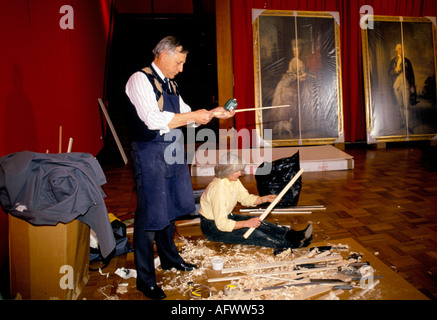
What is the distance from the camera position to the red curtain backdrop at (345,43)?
570 cm

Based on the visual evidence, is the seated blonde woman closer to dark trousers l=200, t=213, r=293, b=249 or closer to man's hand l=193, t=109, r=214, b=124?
dark trousers l=200, t=213, r=293, b=249

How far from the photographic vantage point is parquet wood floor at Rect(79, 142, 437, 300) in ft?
6.89

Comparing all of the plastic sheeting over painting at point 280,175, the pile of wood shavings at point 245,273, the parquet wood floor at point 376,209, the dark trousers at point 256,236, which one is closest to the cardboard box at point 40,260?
the parquet wood floor at point 376,209

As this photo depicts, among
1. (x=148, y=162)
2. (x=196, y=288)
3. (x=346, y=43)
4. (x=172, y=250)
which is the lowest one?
(x=196, y=288)

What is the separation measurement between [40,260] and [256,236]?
4.25ft

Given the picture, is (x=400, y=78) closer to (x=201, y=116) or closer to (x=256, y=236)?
(x=256, y=236)

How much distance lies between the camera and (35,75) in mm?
2521

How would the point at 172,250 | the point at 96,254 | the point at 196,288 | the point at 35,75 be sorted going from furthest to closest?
the point at 35,75 < the point at 96,254 < the point at 172,250 < the point at 196,288

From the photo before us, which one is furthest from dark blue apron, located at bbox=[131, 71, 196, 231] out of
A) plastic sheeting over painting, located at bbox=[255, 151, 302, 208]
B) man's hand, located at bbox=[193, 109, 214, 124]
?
plastic sheeting over painting, located at bbox=[255, 151, 302, 208]

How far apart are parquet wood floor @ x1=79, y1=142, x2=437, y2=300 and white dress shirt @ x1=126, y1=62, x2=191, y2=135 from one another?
3.06 ft

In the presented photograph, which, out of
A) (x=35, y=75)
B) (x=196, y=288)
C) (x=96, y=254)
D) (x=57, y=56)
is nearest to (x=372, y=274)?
(x=196, y=288)

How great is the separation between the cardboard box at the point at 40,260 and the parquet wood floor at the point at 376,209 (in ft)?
0.71
